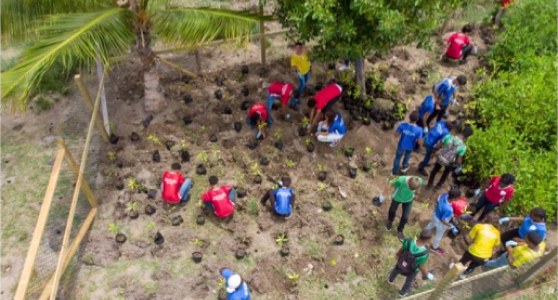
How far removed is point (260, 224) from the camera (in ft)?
23.4

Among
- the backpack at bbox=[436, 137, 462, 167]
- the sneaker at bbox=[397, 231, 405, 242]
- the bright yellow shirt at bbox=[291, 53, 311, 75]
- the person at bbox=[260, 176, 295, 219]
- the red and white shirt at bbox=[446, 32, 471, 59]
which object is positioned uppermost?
the red and white shirt at bbox=[446, 32, 471, 59]

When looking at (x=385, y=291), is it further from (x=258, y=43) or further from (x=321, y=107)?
(x=258, y=43)

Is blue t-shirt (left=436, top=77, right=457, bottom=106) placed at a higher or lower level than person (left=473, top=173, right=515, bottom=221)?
higher

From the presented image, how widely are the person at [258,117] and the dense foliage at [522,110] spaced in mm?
3982

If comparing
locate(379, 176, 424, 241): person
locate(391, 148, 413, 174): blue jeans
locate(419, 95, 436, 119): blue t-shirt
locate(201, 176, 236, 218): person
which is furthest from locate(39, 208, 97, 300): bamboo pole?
locate(419, 95, 436, 119): blue t-shirt

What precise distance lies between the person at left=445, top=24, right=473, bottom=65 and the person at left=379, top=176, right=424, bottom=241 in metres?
4.96

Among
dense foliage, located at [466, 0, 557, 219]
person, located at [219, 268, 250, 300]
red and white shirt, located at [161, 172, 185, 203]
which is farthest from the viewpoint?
dense foliage, located at [466, 0, 557, 219]

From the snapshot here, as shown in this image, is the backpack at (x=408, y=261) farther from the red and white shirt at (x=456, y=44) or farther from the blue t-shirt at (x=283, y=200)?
the red and white shirt at (x=456, y=44)

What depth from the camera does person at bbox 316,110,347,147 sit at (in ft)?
25.5

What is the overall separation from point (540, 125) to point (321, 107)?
443 cm

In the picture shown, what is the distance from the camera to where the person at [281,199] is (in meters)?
6.90

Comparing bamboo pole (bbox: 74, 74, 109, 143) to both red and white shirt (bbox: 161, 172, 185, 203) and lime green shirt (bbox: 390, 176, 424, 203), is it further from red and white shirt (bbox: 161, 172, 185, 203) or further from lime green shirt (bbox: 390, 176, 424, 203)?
lime green shirt (bbox: 390, 176, 424, 203)

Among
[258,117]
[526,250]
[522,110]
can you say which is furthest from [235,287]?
[522,110]

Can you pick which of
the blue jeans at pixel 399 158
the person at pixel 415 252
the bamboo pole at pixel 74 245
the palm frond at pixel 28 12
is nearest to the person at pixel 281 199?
the person at pixel 415 252
